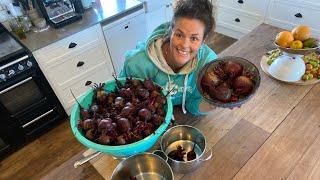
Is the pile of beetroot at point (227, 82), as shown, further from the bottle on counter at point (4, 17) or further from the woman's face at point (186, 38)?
the bottle on counter at point (4, 17)

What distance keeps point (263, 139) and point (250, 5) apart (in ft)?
6.91

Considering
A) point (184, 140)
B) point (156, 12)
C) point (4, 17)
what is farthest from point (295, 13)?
point (4, 17)

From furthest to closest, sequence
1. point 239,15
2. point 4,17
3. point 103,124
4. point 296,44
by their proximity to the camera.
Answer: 1. point 239,15
2. point 4,17
3. point 296,44
4. point 103,124

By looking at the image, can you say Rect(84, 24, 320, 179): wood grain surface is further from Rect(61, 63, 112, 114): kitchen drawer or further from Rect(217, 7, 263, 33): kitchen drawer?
Rect(217, 7, 263, 33): kitchen drawer

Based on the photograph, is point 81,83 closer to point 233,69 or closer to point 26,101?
point 26,101

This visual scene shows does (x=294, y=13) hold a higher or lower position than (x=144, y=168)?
lower

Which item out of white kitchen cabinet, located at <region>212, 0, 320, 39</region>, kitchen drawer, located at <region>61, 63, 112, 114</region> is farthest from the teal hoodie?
white kitchen cabinet, located at <region>212, 0, 320, 39</region>

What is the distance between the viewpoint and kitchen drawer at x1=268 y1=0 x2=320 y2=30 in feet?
7.27

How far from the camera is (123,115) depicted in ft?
2.37

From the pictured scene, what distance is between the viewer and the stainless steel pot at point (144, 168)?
777 millimetres

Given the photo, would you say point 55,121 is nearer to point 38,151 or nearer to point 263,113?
point 38,151

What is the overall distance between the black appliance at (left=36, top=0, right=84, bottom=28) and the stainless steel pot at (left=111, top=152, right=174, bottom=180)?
1.56 meters

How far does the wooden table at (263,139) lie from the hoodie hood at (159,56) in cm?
20

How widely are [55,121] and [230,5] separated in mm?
2320
